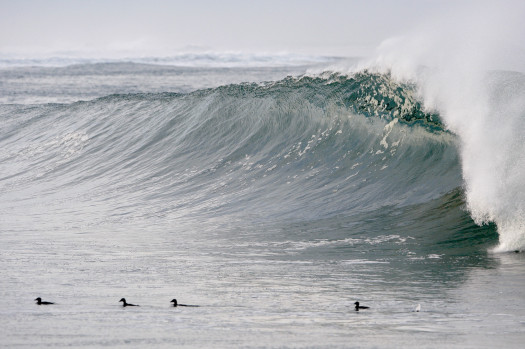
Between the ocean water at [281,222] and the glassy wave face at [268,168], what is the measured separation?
0.13 feet

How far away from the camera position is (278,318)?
195 inches

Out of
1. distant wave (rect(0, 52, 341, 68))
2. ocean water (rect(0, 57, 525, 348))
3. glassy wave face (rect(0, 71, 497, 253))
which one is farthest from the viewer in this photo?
distant wave (rect(0, 52, 341, 68))

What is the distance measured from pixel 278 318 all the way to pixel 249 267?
1.67 metres

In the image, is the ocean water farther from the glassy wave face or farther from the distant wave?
the distant wave

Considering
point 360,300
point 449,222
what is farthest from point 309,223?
point 360,300

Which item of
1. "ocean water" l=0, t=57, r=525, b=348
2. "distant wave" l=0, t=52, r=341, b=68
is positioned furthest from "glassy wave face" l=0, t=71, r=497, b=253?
"distant wave" l=0, t=52, r=341, b=68

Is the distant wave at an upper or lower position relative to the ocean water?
upper

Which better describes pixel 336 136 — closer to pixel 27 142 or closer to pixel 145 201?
pixel 145 201

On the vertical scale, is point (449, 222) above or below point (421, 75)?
below

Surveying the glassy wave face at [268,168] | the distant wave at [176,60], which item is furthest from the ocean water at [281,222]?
the distant wave at [176,60]

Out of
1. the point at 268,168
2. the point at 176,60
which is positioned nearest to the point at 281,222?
the point at 268,168

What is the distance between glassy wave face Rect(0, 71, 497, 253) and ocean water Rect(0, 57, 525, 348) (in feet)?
0.13

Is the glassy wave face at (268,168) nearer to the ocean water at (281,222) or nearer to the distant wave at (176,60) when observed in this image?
the ocean water at (281,222)

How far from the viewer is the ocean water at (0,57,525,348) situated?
15.9 ft
